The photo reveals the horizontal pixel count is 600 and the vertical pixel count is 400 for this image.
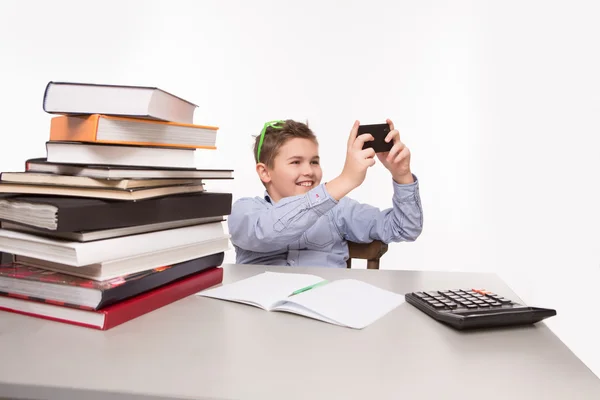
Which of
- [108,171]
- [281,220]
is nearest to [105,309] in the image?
[108,171]

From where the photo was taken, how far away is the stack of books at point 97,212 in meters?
0.66

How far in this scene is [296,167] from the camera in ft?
5.14

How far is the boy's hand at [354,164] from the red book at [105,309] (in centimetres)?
50

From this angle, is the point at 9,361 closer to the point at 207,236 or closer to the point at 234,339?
the point at 234,339

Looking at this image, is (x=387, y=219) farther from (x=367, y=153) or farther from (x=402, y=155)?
(x=367, y=153)

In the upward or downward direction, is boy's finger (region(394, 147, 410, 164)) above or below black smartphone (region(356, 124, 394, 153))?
below

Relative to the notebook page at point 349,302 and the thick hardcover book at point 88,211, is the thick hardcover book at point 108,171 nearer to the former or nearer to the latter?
the thick hardcover book at point 88,211

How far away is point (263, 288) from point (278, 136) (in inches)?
33.1

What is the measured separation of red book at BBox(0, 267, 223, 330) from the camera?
0.67 metres

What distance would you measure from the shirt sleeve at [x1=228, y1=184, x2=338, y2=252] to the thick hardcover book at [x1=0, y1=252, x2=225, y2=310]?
0.48 meters

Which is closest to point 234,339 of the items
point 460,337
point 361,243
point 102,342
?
point 102,342

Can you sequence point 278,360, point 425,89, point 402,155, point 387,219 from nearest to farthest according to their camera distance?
point 278,360
point 402,155
point 387,219
point 425,89

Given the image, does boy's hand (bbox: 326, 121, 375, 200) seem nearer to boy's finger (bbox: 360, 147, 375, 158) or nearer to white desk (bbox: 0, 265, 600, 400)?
boy's finger (bbox: 360, 147, 375, 158)

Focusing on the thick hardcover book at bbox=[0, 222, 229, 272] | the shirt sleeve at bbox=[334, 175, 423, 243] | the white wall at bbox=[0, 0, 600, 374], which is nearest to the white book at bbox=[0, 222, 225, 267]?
the thick hardcover book at bbox=[0, 222, 229, 272]
